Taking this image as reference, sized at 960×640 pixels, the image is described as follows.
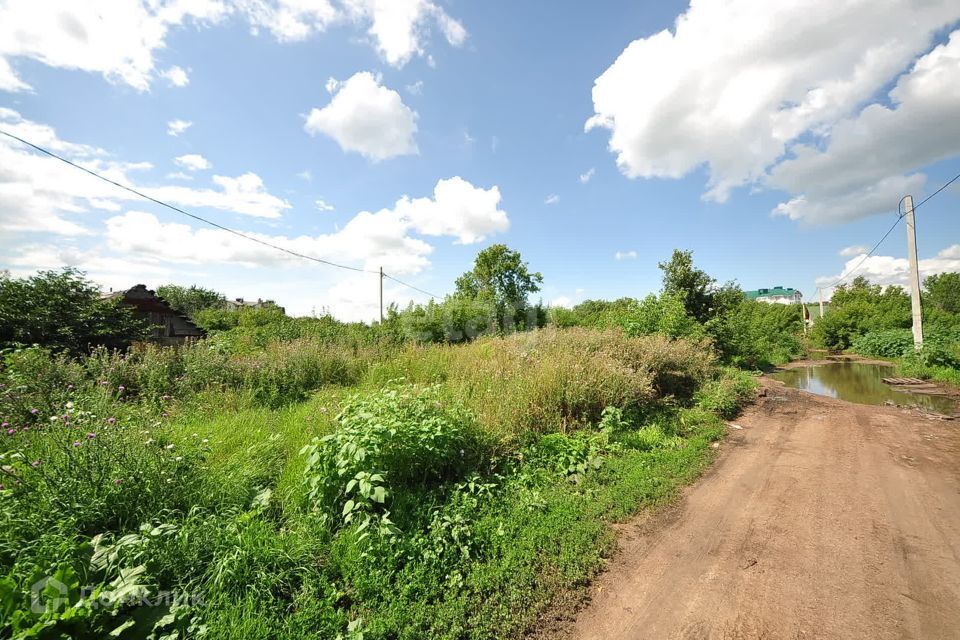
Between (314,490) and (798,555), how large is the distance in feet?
13.5

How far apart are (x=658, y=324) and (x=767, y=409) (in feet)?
14.4

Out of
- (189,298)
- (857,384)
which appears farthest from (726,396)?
(189,298)

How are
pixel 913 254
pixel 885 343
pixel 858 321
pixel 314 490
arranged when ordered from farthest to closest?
pixel 858 321, pixel 885 343, pixel 913 254, pixel 314 490

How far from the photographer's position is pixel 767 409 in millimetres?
7508

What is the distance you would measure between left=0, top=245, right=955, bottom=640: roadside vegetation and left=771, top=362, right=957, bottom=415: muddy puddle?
476cm

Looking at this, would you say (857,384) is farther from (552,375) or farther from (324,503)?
(324,503)

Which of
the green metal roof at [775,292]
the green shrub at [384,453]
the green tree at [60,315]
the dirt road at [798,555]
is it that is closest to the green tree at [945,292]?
the green metal roof at [775,292]

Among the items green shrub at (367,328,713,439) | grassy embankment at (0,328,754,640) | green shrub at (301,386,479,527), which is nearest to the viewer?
grassy embankment at (0,328,754,640)

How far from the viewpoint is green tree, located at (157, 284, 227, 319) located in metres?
56.3

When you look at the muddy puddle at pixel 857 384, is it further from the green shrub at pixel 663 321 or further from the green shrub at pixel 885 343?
the green shrub at pixel 663 321

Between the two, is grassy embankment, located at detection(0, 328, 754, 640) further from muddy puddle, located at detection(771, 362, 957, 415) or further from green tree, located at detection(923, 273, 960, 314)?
green tree, located at detection(923, 273, 960, 314)

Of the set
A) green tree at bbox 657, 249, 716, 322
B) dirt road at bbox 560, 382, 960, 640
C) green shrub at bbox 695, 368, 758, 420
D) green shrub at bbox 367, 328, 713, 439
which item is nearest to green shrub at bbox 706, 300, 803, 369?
green tree at bbox 657, 249, 716, 322

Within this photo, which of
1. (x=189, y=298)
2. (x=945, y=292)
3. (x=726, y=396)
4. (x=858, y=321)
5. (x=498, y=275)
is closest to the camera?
(x=726, y=396)

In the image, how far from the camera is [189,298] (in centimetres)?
5797
